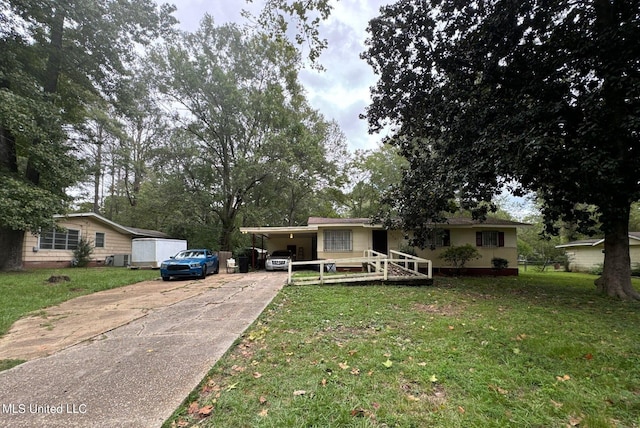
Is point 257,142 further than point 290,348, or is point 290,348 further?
point 257,142

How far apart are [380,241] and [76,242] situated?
1769cm

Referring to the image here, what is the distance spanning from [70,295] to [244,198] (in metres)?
15.3

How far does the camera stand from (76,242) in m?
16.6

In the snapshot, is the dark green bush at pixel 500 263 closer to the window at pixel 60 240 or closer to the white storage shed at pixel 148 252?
the white storage shed at pixel 148 252

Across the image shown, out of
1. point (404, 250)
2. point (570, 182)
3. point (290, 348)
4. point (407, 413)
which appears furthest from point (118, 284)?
point (570, 182)

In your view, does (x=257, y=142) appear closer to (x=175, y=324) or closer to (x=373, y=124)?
(x=373, y=124)

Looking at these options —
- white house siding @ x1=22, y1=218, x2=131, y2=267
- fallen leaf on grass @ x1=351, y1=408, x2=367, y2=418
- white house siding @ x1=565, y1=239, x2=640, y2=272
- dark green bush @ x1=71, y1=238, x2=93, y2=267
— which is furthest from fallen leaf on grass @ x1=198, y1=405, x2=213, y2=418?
white house siding @ x1=565, y1=239, x2=640, y2=272

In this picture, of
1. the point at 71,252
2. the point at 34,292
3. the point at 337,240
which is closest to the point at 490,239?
the point at 337,240

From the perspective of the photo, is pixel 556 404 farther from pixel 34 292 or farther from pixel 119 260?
pixel 119 260

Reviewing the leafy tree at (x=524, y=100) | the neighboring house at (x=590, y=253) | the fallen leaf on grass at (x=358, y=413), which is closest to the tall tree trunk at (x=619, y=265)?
the leafy tree at (x=524, y=100)

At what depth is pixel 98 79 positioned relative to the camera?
46.8 feet

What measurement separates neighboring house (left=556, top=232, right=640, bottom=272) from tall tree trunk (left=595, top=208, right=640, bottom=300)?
1297 cm

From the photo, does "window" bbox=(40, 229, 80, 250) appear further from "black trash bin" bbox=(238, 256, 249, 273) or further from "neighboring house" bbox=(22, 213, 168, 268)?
"black trash bin" bbox=(238, 256, 249, 273)

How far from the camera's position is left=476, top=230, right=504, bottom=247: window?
47.2 feet
